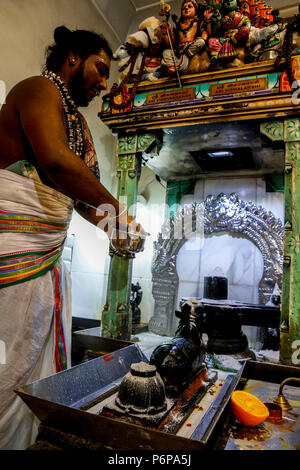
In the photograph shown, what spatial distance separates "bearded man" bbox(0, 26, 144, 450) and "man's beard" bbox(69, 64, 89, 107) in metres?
0.09

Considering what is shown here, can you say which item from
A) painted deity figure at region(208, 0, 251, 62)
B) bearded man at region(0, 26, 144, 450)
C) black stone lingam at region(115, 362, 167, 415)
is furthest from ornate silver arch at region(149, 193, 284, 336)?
black stone lingam at region(115, 362, 167, 415)

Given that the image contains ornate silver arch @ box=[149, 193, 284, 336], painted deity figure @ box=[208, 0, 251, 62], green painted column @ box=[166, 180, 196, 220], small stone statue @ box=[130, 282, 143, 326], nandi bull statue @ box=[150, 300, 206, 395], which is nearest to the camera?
nandi bull statue @ box=[150, 300, 206, 395]

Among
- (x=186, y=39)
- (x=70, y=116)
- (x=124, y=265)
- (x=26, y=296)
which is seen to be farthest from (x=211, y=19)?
(x=26, y=296)

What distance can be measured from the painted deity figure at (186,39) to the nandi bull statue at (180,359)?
5.25 feet

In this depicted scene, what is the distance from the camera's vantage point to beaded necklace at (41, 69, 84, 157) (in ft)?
3.99

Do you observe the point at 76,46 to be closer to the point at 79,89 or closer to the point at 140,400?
the point at 79,89

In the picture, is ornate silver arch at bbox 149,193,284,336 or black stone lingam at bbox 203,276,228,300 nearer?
black stone lingam at bbox 203,276,228,300

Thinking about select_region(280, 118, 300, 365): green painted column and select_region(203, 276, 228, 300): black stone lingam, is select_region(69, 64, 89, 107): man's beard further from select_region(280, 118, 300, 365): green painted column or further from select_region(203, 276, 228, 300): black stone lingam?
select_region(203, 276, 228, 300): black stone lingam

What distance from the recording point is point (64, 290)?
4.01ft

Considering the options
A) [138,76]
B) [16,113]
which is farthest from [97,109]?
[16,113]

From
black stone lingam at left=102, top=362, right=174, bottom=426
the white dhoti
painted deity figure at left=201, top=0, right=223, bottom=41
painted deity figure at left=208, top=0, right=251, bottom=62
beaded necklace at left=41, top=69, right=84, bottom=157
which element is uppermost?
painted deity figure at left=201, top=0, right=223, bottom=41

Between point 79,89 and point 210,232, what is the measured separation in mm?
1711

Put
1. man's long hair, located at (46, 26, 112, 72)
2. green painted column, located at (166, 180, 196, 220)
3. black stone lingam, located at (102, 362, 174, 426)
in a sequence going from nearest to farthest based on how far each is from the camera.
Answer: black stone lingam, located at (102, 362, 174, 426) < man's long hair, located at (46, 26, 112, 72) < green painted column, located at (166, 180, 196, 220)

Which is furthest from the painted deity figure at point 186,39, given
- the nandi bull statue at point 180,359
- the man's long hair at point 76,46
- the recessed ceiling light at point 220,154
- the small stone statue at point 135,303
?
the small stone statue at point 135,303
